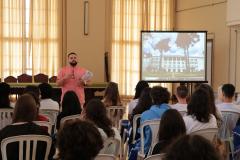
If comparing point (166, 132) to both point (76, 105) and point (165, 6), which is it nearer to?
point (76, 105)

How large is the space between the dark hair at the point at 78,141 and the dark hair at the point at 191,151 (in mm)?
707

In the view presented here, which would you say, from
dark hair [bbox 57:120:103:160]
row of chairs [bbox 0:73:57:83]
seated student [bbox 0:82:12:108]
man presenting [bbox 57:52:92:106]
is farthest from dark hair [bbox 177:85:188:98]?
row of chairs [bbox 0:73:57:83]

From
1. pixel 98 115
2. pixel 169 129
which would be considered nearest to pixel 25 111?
pixel 98 115

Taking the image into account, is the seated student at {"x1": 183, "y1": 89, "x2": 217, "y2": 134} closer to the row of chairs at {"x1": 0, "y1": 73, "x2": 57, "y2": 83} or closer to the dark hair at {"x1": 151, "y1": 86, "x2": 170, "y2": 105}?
the dark hair at {"x1": 151, "y1": 86, "x2": 170, "y2": 105}

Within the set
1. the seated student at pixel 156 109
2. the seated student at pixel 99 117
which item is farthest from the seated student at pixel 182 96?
the seated student at pixel 99 117

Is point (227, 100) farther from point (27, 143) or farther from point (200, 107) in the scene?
point (27, 143)

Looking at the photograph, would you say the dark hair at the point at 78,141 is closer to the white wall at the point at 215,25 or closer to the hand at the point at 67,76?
the hand at the point at 67,76

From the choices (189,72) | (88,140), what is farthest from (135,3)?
(88,140)

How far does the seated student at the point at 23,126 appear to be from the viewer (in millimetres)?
3254

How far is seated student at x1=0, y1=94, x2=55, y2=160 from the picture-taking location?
325 centimetres

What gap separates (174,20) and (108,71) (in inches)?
106

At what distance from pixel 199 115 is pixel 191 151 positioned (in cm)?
262

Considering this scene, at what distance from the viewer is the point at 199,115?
13.4 ft

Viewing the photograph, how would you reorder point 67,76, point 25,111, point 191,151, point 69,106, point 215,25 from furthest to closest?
1. point 215,25
2. point 67,76
3. point 69,106
4. point 25,111
5. point 191,151
